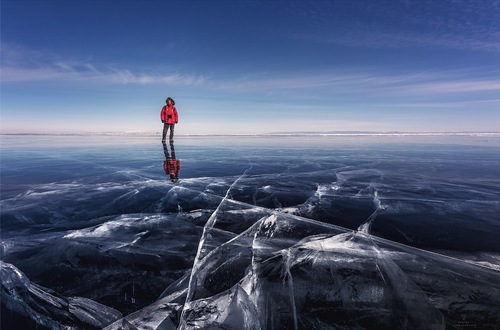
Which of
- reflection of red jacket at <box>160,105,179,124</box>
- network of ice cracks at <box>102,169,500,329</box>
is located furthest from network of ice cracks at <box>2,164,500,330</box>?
reflection of red jacket at <box>160,105,179,124</box>

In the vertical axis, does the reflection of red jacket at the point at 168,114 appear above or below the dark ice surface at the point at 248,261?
above

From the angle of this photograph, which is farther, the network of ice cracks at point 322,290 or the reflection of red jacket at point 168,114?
the reflection of red jacket at point 168,114

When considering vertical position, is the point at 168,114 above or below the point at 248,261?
above

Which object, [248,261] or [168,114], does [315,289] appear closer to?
[248,261]

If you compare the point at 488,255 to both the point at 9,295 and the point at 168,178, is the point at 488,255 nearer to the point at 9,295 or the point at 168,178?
the point at 9,295

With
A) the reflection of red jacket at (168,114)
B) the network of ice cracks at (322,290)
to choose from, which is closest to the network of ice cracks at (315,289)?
the network of ice cracks at (322,290)

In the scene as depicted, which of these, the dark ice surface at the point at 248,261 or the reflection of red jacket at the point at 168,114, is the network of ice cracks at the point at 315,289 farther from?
the reflection of red jacket at the point at 168,114

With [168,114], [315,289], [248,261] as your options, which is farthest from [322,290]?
[168,114]

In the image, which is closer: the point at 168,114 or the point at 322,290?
the point at 322,290
